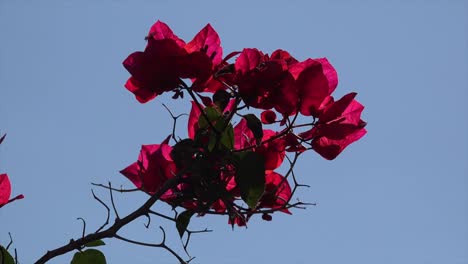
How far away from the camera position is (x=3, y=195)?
658 millimetres

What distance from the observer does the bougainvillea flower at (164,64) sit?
0.59 meters

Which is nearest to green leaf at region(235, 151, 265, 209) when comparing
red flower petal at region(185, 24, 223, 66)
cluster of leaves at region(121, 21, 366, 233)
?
cluster of leaves at region(121, 21, 366, 233)

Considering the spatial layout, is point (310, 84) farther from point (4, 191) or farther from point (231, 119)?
point (4, 191)

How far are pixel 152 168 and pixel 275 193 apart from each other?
0.39 feet

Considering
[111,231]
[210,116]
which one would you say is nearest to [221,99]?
[210,116]

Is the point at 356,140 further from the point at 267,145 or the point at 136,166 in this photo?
the point at 136,166

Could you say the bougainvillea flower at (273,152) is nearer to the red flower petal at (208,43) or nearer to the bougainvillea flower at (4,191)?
the red flower petal at (208,43)

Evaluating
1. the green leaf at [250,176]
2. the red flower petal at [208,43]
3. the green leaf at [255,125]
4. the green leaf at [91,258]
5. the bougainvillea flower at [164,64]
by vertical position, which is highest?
the red flower petal at [208,43]

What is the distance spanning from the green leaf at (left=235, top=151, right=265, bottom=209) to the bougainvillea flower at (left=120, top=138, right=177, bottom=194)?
0.26ft

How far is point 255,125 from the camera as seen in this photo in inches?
22.7

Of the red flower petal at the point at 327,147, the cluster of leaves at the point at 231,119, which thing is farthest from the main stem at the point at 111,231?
the red flower petal at the point at 327,147

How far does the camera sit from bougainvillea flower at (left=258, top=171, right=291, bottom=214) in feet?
2.02

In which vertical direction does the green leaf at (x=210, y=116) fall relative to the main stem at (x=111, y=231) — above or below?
above

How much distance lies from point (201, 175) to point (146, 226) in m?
0.07
